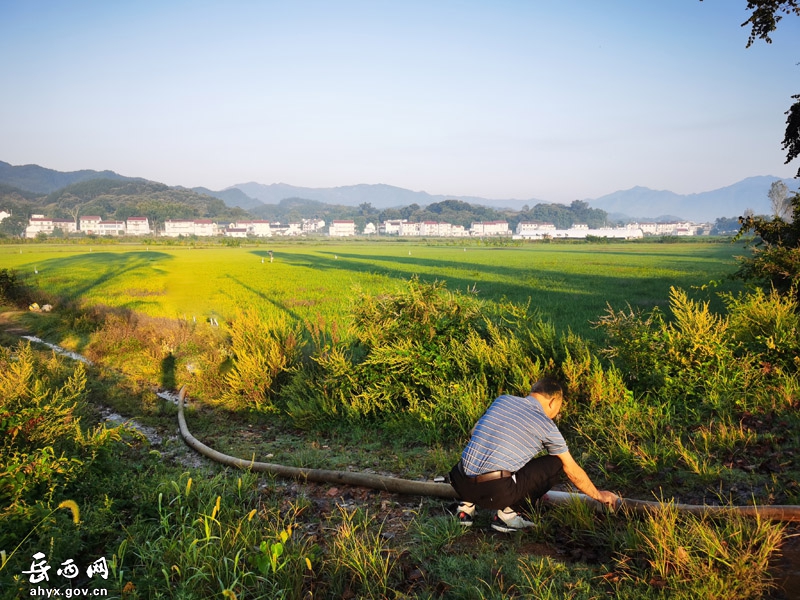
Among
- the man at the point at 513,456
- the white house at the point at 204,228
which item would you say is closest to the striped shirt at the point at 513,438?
A: the man at the point at 513,456

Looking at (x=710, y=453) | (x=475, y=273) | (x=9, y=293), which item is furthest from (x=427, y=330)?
(x=475, y=273)

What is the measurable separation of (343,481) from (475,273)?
30.6 meters

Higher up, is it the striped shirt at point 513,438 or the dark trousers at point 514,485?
the striped shirt at point 513,438

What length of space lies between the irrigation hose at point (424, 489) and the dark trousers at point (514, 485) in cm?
24

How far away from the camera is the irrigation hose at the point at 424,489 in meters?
3.78

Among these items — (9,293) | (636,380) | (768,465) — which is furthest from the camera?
(9,293)

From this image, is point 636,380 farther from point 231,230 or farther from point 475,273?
point 231,230

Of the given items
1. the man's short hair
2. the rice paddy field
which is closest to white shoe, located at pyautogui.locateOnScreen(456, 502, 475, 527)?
the man's short hair

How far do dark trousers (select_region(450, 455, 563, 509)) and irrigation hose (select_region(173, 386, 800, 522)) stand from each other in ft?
0.78

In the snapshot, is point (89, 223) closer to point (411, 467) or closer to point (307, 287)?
point (307, 287)

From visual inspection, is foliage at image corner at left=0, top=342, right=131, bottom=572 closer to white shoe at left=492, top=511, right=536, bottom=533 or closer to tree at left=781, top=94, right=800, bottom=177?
white shoe at left=492, top=511, right=536, bottom=533

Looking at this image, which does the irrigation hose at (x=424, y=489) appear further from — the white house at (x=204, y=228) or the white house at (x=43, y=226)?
the white house at (x=204, y=228)

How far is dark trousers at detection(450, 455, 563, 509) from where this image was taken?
4.18 m

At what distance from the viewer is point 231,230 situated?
16575 centimetres
